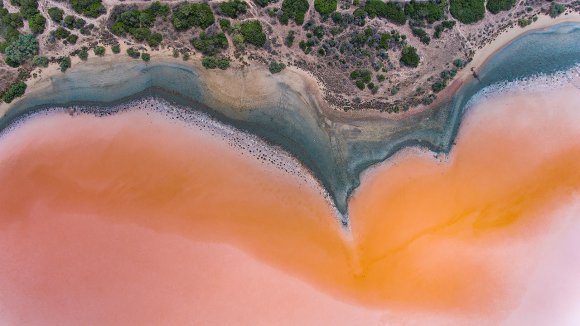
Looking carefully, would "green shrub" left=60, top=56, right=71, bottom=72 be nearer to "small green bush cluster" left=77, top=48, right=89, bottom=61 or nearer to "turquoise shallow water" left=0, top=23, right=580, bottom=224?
"turquoise shallow water" left=0, top=23, right=580, bottom=224

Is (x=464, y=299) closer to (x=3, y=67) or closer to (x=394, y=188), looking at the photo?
(x=394, y=188)

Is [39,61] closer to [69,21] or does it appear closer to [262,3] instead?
[69,21]

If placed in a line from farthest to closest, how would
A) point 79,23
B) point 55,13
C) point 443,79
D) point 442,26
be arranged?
point 443,79, point 442,26, point 79,23, point 55,13

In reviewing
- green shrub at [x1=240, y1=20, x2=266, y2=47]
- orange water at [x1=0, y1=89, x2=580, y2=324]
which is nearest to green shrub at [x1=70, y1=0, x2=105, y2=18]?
orange water at [x1=0, y1=89, x2=580, y2=324]

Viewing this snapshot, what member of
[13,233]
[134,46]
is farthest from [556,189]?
[13,233]

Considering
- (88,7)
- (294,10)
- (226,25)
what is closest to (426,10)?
(294,10)

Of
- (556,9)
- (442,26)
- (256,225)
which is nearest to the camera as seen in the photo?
(256,225)
